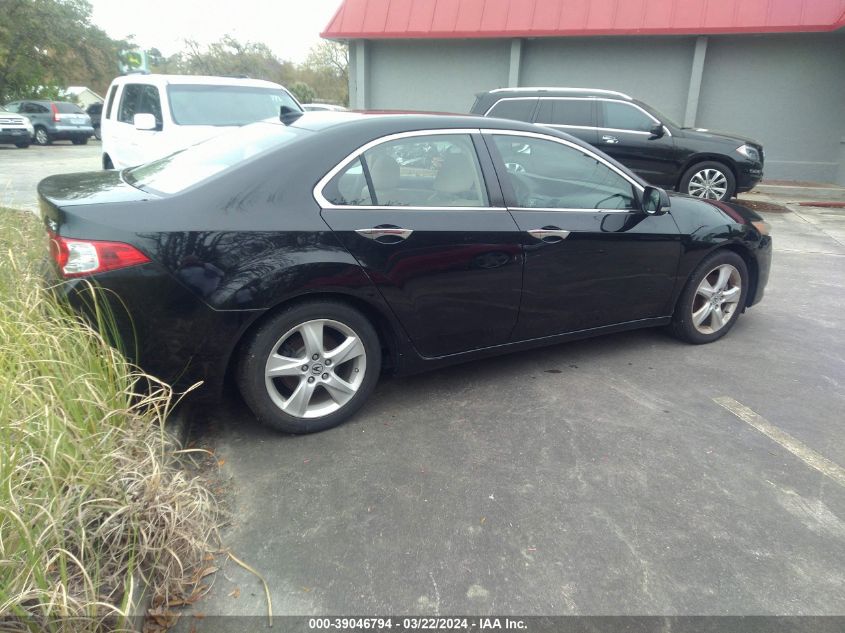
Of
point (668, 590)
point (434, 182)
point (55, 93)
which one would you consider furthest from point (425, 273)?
point (55, 93)

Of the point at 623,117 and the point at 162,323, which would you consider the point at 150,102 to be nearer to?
the point at 162,323

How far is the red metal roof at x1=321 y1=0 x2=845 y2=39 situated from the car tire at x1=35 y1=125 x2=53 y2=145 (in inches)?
549

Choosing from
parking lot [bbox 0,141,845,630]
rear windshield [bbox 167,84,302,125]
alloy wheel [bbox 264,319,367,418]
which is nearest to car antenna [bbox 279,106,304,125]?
alloy wheel [bbox 264,319,367,418]

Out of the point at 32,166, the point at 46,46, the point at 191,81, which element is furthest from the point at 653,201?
the point at 46,46

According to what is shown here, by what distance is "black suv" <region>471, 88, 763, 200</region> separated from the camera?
1038cm

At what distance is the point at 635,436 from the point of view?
11.4ft

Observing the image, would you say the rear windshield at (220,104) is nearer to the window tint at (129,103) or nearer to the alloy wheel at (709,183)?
the window tint at (129,103)

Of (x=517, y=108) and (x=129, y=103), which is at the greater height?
(x=517, y=108)

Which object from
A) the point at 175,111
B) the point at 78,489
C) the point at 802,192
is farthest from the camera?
the point at 802,192

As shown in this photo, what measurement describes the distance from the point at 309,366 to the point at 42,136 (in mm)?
26179

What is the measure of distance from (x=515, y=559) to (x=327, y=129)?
2.31 meters

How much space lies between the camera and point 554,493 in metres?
2.96

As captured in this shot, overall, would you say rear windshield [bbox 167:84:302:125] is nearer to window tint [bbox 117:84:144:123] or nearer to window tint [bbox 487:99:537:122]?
window tint [bbox 117:84:144:123]

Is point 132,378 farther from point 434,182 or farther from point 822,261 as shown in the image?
point 822,261
